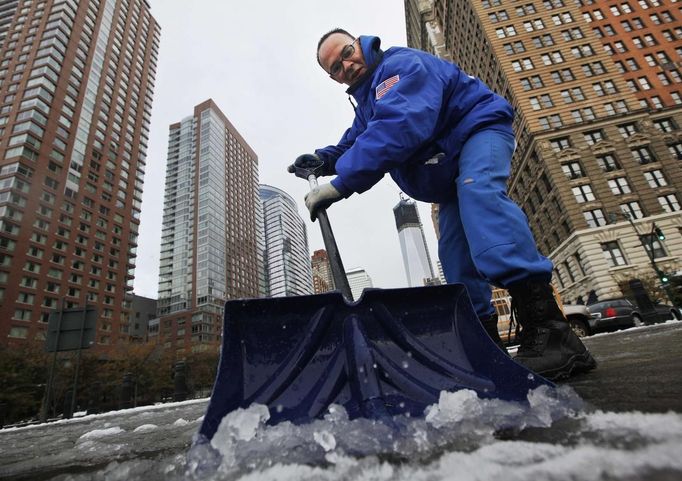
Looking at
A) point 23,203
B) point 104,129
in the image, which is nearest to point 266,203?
point 104,129

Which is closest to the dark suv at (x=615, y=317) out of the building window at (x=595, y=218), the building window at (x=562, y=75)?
the building window at (x=595, y=218)

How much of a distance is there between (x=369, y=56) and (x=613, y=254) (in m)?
30.9

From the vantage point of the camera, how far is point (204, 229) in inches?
3000

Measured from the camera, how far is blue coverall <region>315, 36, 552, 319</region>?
5.06ft

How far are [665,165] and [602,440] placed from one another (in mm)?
36875

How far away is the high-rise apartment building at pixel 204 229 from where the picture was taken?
68875 millimetres

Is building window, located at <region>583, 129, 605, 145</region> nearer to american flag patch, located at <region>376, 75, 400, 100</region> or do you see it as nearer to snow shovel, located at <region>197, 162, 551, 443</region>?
american flag patch, located at <region>376, 75, 400, 100</region>

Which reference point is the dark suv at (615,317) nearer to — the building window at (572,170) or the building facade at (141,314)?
the building window at (572,170)

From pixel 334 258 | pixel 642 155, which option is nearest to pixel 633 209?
pixel 642 155

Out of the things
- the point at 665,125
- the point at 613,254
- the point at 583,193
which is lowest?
the point at 613,254

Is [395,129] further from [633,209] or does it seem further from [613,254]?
[633,209]

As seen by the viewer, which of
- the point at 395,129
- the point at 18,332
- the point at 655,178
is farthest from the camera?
the point at 18,332

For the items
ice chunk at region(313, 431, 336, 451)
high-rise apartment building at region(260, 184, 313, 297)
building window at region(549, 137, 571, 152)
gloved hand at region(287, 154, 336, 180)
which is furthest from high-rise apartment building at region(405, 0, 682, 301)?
high-rise apartment building at region(260, 184, 313, 297)

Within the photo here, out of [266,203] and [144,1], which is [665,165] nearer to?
[144,1]
